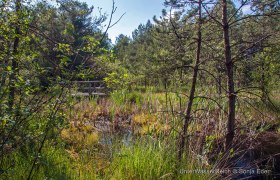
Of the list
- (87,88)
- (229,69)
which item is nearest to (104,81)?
(229,69)

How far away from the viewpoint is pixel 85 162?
2.88m

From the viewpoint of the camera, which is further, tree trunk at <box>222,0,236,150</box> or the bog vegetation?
tree trunk at <box>222,0,236,150</box>

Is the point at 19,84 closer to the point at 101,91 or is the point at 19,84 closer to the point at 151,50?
the point at 101,91

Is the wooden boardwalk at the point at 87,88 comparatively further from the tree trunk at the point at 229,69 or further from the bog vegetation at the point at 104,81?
the tree trunk at the point at 229,69

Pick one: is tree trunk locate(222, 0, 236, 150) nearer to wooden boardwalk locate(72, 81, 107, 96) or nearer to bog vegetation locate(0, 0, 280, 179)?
bog vegetation locate(0, 0, 280, 179)

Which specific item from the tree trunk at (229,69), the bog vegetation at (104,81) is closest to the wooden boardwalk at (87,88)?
the bog vegetation at (104,81)

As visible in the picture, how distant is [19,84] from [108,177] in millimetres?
1406

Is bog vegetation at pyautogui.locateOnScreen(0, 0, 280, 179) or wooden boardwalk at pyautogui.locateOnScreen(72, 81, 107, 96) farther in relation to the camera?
wooden boardwalk at pyautogui.locateOnScreen(72, 81, 107, 96)

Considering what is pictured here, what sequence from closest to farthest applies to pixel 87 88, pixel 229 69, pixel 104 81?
1. pixel 104 81
2. pixel 229 69
3. pixel 87 88

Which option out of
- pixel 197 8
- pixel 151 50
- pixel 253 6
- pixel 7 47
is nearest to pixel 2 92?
pixel 7 47

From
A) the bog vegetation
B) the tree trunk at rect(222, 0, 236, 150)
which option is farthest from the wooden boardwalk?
the tree trunk at rect(222, 0, 236, 150)

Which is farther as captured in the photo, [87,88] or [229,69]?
[87,88]

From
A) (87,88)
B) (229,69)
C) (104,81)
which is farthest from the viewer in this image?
(87,88)

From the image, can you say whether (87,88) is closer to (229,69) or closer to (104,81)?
(104,81)
